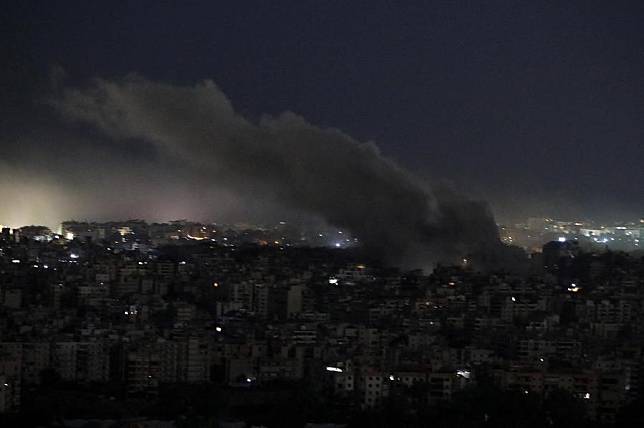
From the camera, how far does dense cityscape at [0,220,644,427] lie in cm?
1114

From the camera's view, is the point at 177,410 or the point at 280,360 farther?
the point at 280,360

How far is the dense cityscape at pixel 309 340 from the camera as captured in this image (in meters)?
11.1

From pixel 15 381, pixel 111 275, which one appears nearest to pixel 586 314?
pixel 111 275

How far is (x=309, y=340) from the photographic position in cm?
1402

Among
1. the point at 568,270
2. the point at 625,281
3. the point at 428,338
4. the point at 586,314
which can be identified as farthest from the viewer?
the point at 568,270

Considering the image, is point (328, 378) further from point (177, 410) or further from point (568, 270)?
point (568, 270)

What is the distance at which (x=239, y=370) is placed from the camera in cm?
1302

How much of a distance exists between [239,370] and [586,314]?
5.11m

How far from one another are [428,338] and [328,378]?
220 centimetres

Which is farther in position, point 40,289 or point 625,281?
point 625,281

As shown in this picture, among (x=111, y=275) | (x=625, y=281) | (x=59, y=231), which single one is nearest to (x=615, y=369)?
(x=625, y=281)

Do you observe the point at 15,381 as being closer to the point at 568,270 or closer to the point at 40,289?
the point at 40,289

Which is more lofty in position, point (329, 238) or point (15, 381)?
point (329, 238)

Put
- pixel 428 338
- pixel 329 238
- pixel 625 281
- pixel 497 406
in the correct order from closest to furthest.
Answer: pixel 497 406, pixel 428 338, pixel 625 281, pixel 329 238
